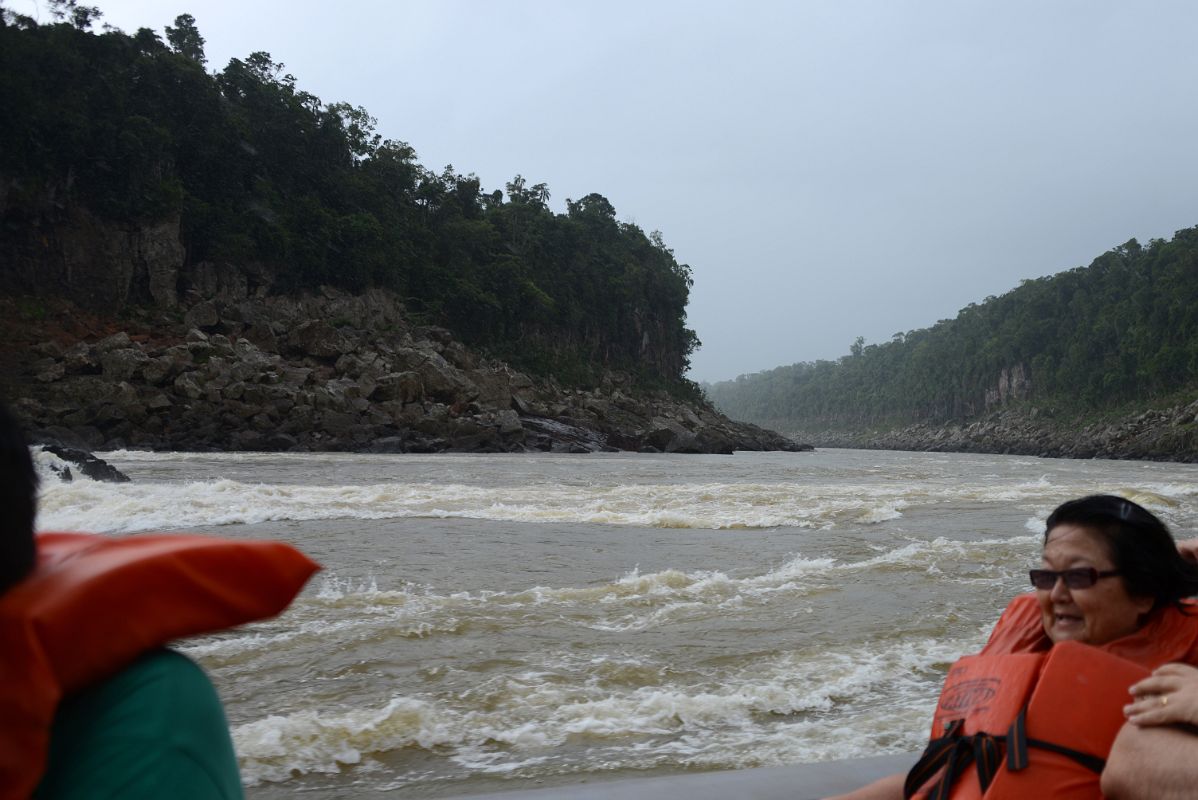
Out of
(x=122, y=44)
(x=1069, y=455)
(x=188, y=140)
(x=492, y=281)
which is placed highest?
(x=122, y=44)

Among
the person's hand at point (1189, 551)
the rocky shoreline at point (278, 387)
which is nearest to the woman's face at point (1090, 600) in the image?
the person's hand at point (1189, 551)

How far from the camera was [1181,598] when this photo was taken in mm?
1688

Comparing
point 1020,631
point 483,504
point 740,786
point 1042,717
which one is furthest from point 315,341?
point 1042,717

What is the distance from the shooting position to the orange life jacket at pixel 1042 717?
1.44 m

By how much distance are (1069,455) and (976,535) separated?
160ft

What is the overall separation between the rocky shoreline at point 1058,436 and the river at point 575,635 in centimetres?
3826

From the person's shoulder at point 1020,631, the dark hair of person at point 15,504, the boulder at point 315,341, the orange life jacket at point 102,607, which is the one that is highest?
the boulder at point 315,341

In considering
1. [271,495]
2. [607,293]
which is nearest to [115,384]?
[271,495]

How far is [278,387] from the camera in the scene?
2708 centimetres

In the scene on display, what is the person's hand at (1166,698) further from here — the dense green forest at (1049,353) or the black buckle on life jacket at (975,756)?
the dense green forest at (1049,353)

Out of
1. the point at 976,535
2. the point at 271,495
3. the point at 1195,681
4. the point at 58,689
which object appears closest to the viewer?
the point at 58,689

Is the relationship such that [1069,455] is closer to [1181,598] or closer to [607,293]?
[607,293]

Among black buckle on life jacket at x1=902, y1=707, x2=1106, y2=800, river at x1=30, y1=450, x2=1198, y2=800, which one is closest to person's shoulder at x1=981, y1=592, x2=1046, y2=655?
black buckle on life jacket at x1=902, y1=707, x2=1106, y2=800

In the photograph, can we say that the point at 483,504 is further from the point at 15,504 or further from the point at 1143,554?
the point at 15,504
